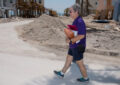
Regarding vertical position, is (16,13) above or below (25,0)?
below

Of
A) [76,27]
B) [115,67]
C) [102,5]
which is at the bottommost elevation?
[115,67]

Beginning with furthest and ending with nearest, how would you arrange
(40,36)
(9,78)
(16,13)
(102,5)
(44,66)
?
(16,13) < (102,5) < (40,36) < (44,66) < (9,78)

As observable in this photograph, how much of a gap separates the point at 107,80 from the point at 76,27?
141cm

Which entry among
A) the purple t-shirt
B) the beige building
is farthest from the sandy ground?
the beige building

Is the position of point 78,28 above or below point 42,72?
above

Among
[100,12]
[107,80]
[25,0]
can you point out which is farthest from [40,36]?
[25,0]

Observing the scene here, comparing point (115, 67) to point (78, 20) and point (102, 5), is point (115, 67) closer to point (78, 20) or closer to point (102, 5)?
point (78, 20)

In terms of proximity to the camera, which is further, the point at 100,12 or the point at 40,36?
the point at 100,12

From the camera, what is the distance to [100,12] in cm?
2789

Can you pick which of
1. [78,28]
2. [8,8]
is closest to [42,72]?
[78,28]

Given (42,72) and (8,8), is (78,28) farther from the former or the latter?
(8,8)

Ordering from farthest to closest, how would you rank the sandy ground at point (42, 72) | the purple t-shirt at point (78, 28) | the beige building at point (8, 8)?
the beige building at point (8, 8) < the sandy ground at point (42, 72) < the purple t-shirt at point (78, 28)

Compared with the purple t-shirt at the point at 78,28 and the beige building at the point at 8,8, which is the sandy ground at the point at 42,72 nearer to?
the purple t-shirt at the point at 78,28

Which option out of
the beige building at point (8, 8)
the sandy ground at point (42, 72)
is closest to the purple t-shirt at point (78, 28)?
the sandy ground at point (42, 72)
